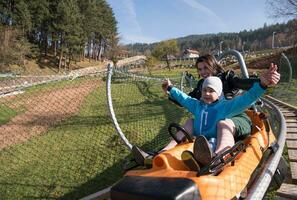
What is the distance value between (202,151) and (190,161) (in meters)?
0.13

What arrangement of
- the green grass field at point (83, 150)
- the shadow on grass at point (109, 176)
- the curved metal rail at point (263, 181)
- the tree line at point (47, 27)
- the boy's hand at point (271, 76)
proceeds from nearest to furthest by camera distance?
the curved metal rail at point (263, 181)
the boy's hand at point (271, 76)
the shadow on grass at point (109, 176)
the green grass field at point (83, 150)
the tree line at point (47, 27)

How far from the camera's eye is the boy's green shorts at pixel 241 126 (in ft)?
13.0

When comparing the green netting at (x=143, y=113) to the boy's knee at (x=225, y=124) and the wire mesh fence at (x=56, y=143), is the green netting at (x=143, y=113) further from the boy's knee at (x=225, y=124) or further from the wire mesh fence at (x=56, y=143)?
the boy's knee at (x=225, y=124)

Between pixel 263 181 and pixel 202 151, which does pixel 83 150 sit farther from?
pixel 263 181

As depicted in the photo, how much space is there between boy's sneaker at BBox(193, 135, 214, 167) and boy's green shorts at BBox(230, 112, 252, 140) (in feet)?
3.30

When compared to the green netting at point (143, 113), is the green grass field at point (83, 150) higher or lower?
lower

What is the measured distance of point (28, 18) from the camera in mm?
43438

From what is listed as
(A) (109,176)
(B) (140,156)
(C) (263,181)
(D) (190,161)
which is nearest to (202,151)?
(D) (190,161)

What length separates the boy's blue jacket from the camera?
144 inches

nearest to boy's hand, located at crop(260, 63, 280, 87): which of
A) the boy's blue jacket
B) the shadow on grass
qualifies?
the boy's blue jacket

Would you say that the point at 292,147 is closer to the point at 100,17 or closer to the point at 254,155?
the point at 254,155

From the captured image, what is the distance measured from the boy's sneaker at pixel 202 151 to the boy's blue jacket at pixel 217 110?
842mm

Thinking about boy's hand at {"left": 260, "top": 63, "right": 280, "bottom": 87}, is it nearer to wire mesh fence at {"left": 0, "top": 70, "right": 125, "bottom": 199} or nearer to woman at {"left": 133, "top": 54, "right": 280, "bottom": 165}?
woman at {"left": 133, "top": 54, "right": 280, "bottom": 165}

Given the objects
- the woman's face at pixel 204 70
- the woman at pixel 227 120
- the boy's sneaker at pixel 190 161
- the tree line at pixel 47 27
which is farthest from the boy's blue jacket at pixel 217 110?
the tree line at pixel 47 27
